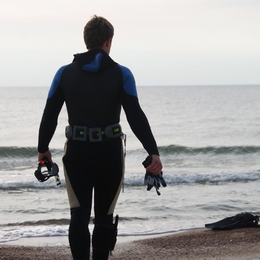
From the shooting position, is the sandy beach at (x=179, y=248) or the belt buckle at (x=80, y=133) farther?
the sandy beach at (x=179, y=248)

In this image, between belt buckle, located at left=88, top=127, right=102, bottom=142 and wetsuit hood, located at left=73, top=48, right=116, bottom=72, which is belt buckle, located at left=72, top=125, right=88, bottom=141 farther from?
wetsuit hood, located at left=73, top=48, right=116, bottom=72

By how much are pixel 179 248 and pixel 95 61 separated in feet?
12.3

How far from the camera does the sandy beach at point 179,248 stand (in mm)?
6824

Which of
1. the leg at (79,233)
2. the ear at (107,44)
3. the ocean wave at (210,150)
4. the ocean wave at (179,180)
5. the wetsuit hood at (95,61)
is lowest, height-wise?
the ocean wave at (179,180)

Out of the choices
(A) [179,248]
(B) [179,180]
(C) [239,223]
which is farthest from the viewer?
(B) [179,180]

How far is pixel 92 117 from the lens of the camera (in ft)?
14.3

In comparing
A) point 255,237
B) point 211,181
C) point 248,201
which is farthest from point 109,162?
point 211,181

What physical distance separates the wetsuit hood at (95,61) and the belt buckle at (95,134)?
41 cm

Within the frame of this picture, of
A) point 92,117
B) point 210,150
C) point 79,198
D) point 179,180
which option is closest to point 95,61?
point 92,117

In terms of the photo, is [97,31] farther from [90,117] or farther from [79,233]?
[79,233]

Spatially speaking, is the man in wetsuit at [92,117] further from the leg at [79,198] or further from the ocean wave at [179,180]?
the ocean wave at [179,180]

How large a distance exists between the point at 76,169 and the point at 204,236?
425 centimetres

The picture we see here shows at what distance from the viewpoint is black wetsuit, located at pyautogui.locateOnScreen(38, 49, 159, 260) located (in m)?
4.36

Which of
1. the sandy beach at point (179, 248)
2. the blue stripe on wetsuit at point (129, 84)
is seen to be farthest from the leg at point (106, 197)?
the sandy beach at point (179, 248)
